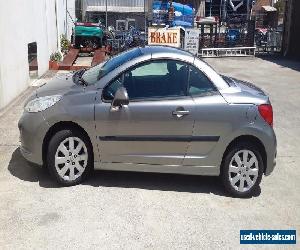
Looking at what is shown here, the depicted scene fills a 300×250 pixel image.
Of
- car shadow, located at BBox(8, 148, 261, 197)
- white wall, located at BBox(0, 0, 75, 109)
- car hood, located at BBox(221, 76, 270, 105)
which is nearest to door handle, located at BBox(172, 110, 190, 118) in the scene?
car hood, located at BBox(221, 76, 270, 105)

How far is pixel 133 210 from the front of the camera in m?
4.62

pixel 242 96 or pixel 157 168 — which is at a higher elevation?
pixel 242 96

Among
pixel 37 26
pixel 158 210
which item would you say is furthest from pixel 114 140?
pixel 37 26

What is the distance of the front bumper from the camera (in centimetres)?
495

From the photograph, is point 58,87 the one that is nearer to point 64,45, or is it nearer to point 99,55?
point 99,55

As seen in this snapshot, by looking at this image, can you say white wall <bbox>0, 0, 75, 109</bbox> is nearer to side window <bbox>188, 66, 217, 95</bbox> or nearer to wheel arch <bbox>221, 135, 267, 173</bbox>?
side window <bbox>188, 66, 217, 95</bbox>

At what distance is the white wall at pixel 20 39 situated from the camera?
8.28m

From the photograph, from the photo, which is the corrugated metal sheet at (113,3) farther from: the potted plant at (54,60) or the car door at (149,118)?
the car door at (149,118)

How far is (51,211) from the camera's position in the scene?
453cm

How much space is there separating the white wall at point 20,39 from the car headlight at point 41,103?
3.12m

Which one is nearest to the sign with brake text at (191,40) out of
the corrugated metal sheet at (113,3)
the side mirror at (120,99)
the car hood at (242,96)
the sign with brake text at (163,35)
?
the sign with brake text at (163,35)

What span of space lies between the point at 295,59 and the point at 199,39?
4.46 meters

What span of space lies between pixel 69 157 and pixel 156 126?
44.0 inches

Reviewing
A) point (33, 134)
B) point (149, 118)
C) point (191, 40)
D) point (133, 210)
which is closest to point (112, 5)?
point (191, 40)
